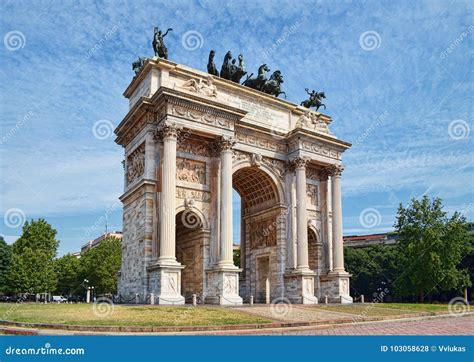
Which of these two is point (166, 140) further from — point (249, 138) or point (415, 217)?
point (415, 217)

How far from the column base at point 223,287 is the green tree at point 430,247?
76.1 ft

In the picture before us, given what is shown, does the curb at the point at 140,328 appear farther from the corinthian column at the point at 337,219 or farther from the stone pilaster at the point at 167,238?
the corinthian column at the point at 337,219

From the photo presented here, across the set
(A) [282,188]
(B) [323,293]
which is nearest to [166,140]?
(A) [282,188]

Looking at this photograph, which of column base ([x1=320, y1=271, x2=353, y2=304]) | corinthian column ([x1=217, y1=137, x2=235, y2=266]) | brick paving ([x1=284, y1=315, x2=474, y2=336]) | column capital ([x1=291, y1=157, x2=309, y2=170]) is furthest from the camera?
column capital ([x1=291, y1=157, x2=309, y2=170])

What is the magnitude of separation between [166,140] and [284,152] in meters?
12.0

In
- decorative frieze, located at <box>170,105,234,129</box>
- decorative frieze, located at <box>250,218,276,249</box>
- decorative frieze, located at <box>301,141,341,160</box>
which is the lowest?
decorative frieze, located at <box>250,218,276,249</box>

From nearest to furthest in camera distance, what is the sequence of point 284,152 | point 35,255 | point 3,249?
point 284,152 < point 35,255 < point 3,249

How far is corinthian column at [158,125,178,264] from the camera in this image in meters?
28.1

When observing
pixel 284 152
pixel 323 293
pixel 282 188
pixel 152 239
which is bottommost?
pixel 323 293

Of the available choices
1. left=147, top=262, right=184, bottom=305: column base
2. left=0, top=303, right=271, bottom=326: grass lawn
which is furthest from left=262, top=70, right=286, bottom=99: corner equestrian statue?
left=0, top=303, right=271, bottom=326: grass lawn

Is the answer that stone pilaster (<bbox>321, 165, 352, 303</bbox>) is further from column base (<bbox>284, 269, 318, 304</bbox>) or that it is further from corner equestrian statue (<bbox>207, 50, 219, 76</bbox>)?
corner equestrian statue (<bbox>207, 50, 219, 76</bbox>)

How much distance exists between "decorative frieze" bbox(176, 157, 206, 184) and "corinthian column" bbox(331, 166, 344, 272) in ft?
40.0
